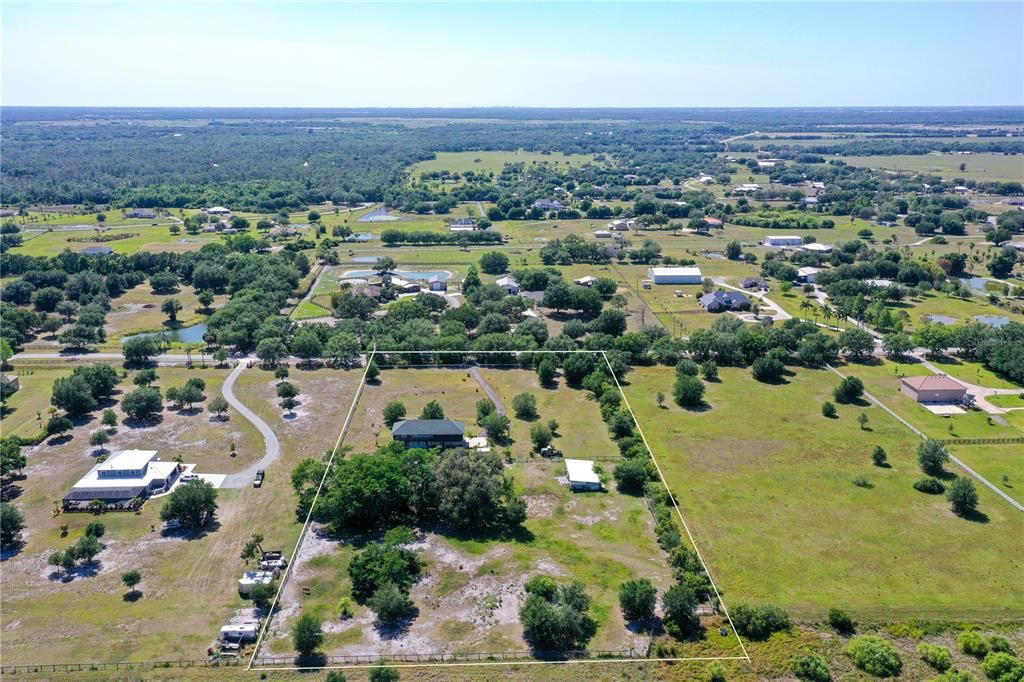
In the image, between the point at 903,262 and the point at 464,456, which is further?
the point at 903,262

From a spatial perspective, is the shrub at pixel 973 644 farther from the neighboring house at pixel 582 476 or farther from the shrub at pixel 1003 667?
the neighboring house at pixel 582 476

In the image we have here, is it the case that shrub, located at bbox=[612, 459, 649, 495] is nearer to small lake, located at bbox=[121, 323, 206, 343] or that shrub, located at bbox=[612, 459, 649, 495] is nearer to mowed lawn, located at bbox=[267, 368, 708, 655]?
mowed lawn, located at bbox=[267, 368, 708, 655]

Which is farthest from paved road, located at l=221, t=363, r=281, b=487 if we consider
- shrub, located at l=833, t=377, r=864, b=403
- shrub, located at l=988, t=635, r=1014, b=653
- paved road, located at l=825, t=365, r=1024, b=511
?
paved road, located at l=825, t=365, r=1024, b=511

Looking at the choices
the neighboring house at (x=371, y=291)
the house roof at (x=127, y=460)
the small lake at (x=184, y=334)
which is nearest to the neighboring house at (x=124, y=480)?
the house roof at (x=127, y=460)

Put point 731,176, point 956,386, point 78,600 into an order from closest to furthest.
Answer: point 78,600, point 956,386, point 731,176

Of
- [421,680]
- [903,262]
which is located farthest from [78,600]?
[903,262]

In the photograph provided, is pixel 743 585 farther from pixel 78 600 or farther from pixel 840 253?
pixel 840 253
